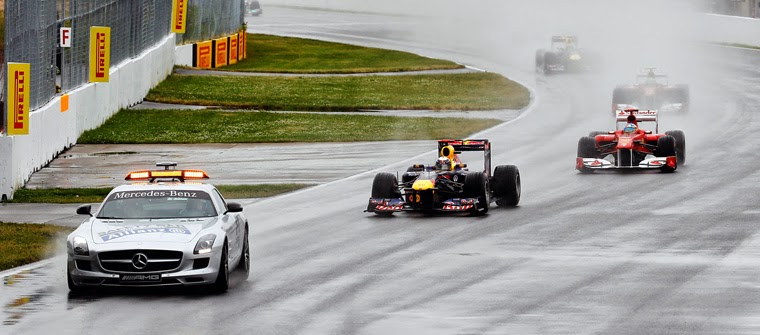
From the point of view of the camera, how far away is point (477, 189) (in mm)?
26188

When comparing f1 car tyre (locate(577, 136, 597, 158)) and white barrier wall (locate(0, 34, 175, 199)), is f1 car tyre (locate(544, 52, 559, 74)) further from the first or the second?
f1 car tyre (locate(577, 136, 597, 158))

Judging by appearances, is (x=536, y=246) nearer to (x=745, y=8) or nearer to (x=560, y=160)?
(x=560, y=160)

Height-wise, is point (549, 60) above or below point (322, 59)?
above

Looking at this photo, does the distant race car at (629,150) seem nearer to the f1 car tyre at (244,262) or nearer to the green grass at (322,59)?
the f1 car tyre at (244,262)

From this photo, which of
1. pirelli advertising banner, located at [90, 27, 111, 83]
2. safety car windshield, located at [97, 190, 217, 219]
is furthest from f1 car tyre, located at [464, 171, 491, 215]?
pirelli advertising banner, located at [90, 27, 111, 83]

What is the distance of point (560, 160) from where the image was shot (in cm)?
3603

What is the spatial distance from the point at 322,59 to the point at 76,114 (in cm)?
3446

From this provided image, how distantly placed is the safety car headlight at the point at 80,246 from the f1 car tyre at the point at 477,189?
31.5 ft

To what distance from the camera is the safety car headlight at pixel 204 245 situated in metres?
17.8

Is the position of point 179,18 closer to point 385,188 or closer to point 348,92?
point 348,92

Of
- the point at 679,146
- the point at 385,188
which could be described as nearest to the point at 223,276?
the point at 385,188

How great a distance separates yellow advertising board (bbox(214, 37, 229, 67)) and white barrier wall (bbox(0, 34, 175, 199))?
696 centimetres

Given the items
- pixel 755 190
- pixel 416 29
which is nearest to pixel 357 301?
pixel 755 190

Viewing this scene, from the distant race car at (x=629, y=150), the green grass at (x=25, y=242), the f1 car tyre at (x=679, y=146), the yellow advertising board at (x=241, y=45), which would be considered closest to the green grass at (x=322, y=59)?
the yellow advertising board at (x=241, y=45)
